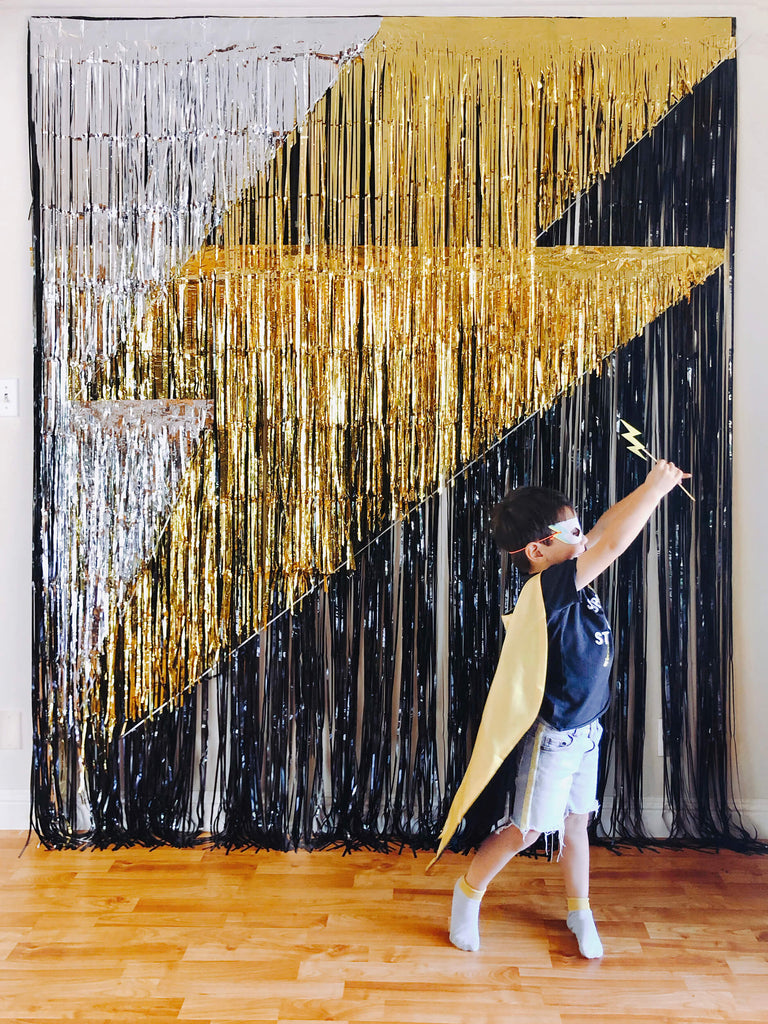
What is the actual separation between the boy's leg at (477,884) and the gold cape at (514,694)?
0.30 ft

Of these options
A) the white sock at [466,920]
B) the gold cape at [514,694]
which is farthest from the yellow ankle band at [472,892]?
the gold cape at [514,694]

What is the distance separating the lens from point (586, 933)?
168 centimetres

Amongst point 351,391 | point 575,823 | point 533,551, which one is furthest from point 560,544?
point 351,391

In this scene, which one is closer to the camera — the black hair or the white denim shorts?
the white denim shorts

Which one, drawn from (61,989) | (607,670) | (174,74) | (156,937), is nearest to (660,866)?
(607,670)

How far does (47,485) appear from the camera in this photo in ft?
7.04

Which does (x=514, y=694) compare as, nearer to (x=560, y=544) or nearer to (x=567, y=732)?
(x=567, y=732)

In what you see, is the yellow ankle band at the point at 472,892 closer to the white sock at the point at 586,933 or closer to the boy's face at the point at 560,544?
the white sock at the point at 586,933

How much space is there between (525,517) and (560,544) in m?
0.10

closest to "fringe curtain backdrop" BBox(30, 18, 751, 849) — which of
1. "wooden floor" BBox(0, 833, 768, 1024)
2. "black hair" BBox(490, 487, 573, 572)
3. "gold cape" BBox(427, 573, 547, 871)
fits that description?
"wooden floor" BBox(0, 833, 768, 1024)

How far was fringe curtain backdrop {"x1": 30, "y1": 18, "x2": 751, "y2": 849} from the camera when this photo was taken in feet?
6.87

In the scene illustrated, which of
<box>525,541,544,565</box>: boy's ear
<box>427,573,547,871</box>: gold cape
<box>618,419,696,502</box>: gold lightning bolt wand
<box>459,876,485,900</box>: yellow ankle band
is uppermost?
<box>618,419,696,502</box>: gold lightning bolt wand

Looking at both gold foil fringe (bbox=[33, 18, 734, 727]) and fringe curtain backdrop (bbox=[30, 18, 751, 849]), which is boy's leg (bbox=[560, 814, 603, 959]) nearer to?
fringe curtain backdrop (bbox=[30, 18, 751, 849])

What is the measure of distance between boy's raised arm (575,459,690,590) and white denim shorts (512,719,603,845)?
334mm
